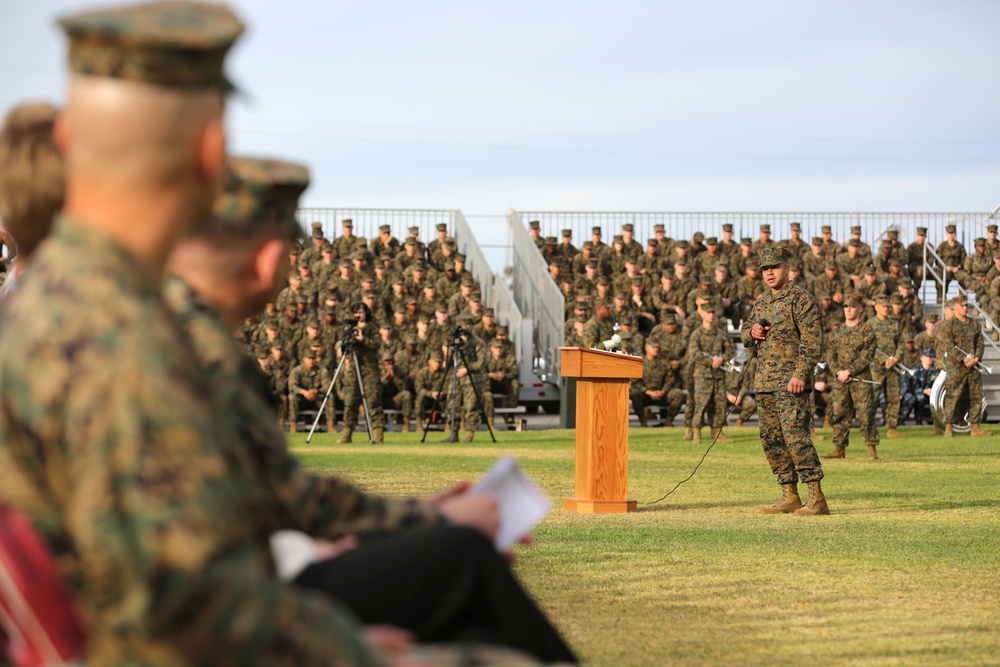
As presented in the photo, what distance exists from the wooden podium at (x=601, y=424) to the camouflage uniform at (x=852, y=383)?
8.35 meters

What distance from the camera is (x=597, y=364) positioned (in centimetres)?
1113

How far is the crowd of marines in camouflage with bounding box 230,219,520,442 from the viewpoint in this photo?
2322 cm

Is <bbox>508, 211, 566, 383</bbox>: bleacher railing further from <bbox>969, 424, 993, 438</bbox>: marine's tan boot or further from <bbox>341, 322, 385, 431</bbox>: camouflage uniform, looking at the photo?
<bbox>969, 424, 993, 438</bbox>: marine's tan boot

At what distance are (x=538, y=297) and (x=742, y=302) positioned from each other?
4354 millimetres

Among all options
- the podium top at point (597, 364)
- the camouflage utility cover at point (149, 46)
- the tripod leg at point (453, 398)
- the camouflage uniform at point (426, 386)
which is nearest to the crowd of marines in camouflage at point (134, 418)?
the camouflage utility cover at point (149, 46)

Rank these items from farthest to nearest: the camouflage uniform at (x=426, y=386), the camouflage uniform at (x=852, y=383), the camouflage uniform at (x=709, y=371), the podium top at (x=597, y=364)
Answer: the camouflage uniform at (x=426, y=386) → the camouflage uniform at (x=709, y=371) → the camouflage uniform at (x=852, y=383) → the podium top at (x=597, y=364)

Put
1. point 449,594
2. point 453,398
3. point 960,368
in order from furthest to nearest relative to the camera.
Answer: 1. point 960,368
2. point 453,398
3. point 449,594

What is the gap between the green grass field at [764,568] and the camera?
630cm

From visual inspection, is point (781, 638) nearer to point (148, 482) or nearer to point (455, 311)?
point (148, 482)

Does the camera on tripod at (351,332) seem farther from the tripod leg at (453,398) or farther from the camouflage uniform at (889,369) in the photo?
the camouflage uniform at (889,369)

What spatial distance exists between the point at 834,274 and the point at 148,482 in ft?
93.7

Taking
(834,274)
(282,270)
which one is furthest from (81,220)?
(834,274)

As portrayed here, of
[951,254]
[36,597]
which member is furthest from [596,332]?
[36,597]

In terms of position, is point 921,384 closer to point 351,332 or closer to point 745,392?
point 745,392
